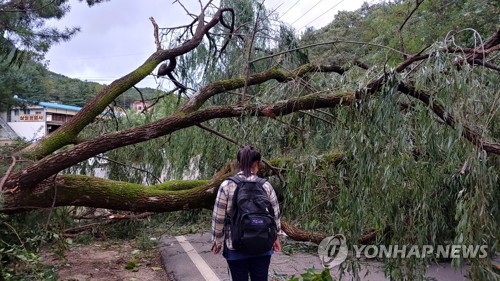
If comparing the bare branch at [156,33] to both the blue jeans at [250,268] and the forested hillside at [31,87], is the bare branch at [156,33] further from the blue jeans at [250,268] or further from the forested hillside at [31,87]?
the blue jeans at [250,268]

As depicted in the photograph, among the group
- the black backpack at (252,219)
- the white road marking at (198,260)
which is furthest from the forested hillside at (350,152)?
the white road marking at (198,260)

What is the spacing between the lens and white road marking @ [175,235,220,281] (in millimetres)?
4350

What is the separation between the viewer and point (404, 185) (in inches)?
106

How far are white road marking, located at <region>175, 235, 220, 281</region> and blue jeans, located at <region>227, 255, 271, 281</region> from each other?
5.65 feet

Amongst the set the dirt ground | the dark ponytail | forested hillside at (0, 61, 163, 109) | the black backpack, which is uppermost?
forested hillside at (0, 61, 163, 109)

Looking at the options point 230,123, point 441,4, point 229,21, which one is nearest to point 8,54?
point 229,21

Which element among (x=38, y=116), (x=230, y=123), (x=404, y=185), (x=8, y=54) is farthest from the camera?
(x=38, y=116)

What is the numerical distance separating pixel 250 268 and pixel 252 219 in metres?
0.42

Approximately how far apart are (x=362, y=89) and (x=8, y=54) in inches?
240

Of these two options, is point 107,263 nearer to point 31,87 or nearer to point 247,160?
point 247,160

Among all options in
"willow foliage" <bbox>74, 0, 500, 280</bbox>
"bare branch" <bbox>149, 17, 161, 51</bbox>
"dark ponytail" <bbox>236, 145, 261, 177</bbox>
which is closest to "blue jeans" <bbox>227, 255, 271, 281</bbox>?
"dark ponytail" <bbox>236, 145, 261, 177</bbox>

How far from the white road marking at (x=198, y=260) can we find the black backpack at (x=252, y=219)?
1968 mm

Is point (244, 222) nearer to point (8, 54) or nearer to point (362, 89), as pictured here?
point (362, 89)
